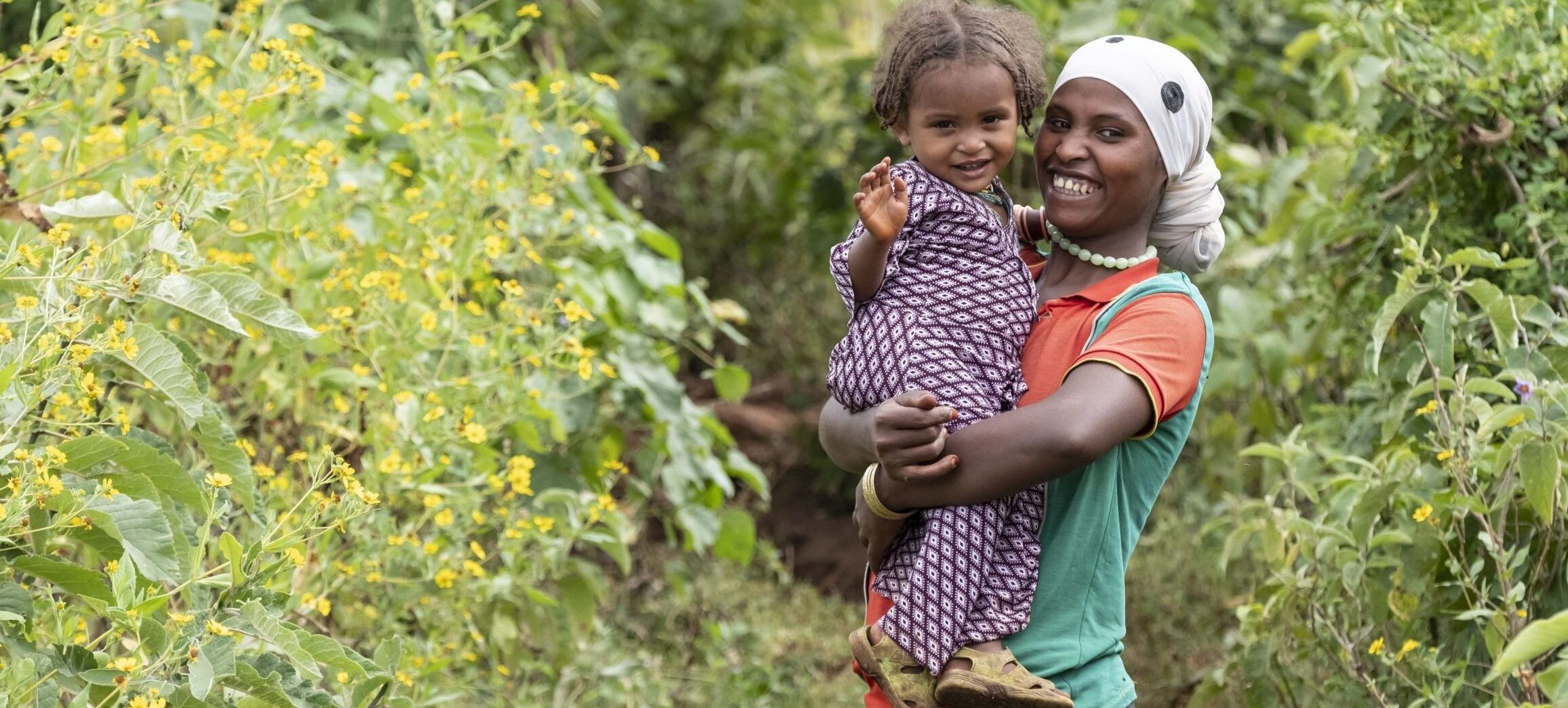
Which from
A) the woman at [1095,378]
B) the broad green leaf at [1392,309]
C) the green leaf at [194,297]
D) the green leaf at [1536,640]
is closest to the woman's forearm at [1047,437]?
the woman at [1095,378]

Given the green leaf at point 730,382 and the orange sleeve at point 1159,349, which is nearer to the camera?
the orange sleeve at point 1159,349

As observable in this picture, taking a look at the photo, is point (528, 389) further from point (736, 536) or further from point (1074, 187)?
point (1074, 187)

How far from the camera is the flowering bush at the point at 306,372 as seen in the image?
6.09ft

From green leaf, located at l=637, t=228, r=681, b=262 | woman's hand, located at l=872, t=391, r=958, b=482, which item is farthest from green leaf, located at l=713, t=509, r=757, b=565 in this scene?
woman's hand, located at l=872, t=391, r=958, b=482

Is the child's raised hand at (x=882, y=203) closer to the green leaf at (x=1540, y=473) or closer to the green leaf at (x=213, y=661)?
the green leaf at (x=213, y=661)

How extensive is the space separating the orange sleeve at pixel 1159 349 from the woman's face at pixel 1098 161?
14 cm

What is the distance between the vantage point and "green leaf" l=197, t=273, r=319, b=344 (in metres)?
2.19

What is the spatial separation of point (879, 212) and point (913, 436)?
27 cm

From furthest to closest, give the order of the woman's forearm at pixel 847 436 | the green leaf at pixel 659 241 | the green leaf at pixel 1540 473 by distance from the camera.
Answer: the green leaf at pixel 659 241, the green leaf at pixel 1540 473, the woman's forearm at pixel 847 436

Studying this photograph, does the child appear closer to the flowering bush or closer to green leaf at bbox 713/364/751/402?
the flowering bush

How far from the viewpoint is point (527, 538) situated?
10.6 ft

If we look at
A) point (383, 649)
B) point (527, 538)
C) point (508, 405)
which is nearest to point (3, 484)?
point (383, 649)

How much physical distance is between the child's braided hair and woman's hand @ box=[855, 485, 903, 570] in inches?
19.9

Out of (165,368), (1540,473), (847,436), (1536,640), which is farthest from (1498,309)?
(165,368)
